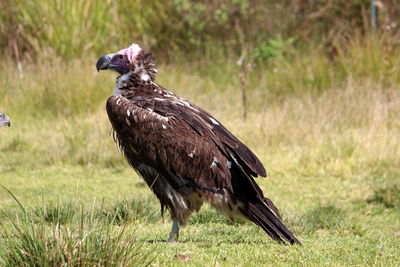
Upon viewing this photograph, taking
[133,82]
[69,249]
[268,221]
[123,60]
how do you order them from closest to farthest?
[69,249] < [268,221] < [133,82] < [123,60]

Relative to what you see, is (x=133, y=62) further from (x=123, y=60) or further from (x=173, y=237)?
(x=173, y=237)

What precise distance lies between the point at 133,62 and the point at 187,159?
1.13 metres

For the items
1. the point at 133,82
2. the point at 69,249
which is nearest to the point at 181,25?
the point at 133,82

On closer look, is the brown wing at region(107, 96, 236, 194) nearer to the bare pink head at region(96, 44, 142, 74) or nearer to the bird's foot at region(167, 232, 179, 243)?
the bird's foot at region(167, 232, 179, 243)

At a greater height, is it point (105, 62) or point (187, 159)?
point (105, 62)

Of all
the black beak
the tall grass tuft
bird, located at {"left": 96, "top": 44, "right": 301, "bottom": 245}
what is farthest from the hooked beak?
the tall grass tuft

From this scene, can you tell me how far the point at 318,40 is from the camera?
17.7 m

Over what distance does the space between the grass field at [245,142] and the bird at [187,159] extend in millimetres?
290

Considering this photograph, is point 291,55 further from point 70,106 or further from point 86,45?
point 70,106

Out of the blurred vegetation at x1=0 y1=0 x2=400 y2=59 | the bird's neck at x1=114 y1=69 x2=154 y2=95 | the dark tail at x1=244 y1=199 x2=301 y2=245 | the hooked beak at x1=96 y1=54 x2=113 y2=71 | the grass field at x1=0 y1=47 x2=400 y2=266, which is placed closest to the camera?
the grass field at x1=0 y1=47 x2=400 y2=266

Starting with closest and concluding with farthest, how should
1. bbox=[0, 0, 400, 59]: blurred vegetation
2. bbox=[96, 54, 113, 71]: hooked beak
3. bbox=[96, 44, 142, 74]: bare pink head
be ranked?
bbox=[96, 44, 142, 74]: bare pink head → bbox=[96, 54, 113, 71]: hooked beak → bbox=[0, 0, 400, 59]: blurred vegetation

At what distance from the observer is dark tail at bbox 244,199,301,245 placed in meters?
6.33

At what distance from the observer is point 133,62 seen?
23.9ft

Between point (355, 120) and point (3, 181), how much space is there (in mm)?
5184
